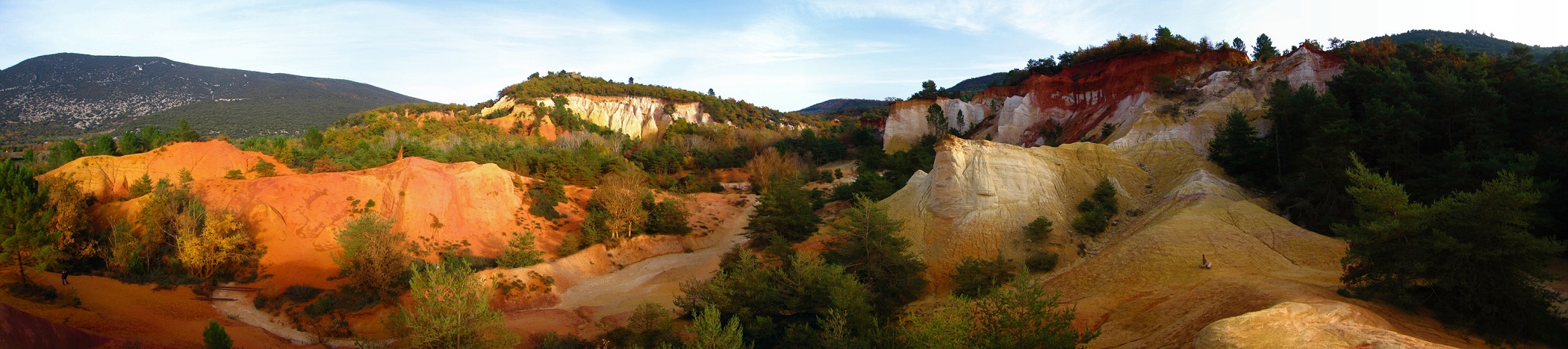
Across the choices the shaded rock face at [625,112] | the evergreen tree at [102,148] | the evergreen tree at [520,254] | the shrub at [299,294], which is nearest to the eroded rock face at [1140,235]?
the evergreen tree at [520,254]

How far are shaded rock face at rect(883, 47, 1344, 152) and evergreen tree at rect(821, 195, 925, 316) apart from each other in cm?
2018

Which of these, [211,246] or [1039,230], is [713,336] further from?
[211,246]

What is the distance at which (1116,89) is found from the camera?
4441 cm

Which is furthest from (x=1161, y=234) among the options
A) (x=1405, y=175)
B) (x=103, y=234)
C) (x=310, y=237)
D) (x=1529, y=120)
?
(x=103, y=234)

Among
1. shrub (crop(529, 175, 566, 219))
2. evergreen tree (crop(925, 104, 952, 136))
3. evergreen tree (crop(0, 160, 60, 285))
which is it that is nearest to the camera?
evergreen tree (crop(0, 160, 60, 285))

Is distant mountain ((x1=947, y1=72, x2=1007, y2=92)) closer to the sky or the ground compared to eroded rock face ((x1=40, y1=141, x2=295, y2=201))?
closer to the sky

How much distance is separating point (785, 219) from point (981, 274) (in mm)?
12304

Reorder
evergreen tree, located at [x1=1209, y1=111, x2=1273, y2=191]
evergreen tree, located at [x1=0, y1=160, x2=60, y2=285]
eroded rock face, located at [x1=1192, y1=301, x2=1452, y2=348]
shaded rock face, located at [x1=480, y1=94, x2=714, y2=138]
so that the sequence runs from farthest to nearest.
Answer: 1. shaded rock face, located at [x1=480, y1=94, x2=714, y2=138]
2. evergreen tree, located at [x1=1209, y1=111, x2=1273, y2=191]
3. evergreen tree, located at [x1=0, y1=160, x2=60, y2=285]
4. eroded rock face, located at [x1=1192, y1=301, x2=1452, y2=348]

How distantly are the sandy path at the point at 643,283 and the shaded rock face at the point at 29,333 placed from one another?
14.3 meters

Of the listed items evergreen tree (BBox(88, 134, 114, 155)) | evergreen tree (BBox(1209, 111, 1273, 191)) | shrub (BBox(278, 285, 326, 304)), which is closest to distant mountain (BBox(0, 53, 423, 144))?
evergreen tree (BBox(88, 134, 114, 155))

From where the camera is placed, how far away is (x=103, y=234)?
25.9 meters

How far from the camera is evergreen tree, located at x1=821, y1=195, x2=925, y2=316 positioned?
22.4 metres

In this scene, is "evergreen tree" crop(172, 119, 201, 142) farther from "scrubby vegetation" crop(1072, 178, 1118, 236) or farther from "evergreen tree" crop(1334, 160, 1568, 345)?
"evergreen tree" crop(1334, 160, 1568, 345)

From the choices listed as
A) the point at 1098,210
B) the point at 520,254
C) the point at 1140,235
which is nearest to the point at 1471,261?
the point at 1140,235
